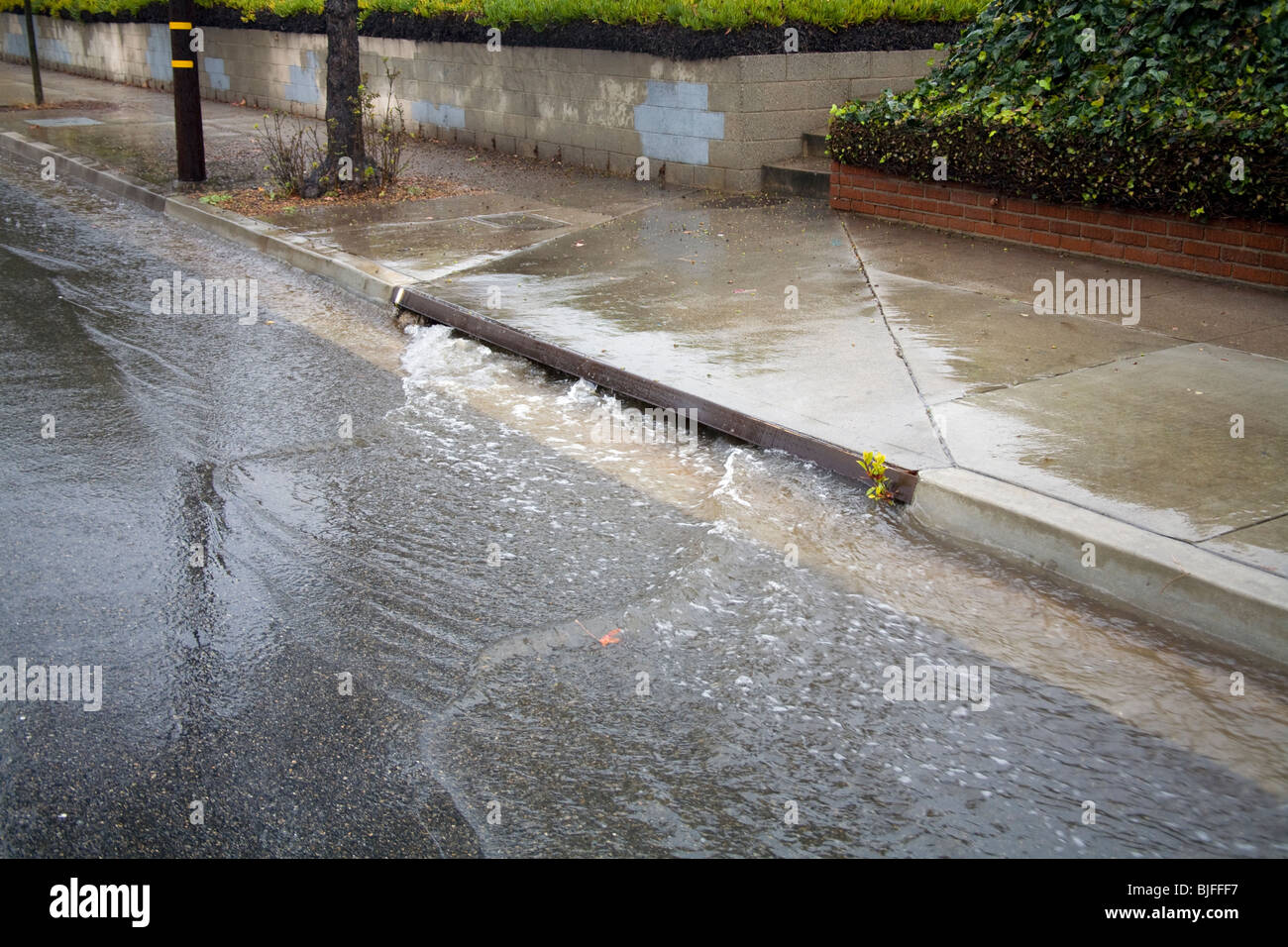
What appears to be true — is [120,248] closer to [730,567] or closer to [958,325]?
[958,325]

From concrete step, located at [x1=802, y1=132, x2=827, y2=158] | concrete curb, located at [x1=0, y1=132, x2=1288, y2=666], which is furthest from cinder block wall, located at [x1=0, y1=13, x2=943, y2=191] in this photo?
concrete curb, located at [x1=0, y1=132, x2=1288, y2=666]

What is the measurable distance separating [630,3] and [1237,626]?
1076 centimetres

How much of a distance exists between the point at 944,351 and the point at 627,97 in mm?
7539

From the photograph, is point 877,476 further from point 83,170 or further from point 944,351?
point 83,170

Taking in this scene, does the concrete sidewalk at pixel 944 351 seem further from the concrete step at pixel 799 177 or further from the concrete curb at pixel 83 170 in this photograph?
the concrete curb at pixel 83 170

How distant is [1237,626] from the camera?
13.4ft

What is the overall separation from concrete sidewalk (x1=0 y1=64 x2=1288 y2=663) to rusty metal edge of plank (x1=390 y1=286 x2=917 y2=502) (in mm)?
90

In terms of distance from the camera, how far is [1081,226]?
30.0ft

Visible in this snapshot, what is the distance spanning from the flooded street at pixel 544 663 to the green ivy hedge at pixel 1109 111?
14.7 feet

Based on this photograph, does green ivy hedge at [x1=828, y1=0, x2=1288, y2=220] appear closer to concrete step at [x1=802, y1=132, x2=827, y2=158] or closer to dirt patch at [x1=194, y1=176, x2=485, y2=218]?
concrete step at [x1=802, y1=132, x2=827, y2=158]

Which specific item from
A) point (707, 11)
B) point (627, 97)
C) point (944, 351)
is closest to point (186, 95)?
point (627, 97)

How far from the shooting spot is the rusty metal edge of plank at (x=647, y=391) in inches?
219

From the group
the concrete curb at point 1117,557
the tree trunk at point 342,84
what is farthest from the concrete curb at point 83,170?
the concrete curb at point 1117,557

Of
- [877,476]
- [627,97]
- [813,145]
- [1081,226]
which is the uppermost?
[627,97]
